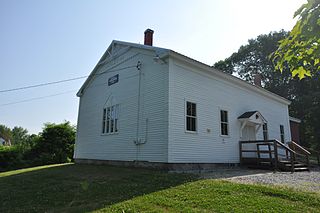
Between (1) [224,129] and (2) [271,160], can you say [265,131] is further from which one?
(2) [271,160]

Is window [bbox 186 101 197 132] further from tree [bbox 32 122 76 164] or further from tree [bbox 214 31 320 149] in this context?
tree [bbox 214 31 320 149]

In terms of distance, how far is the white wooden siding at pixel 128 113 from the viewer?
425 inches

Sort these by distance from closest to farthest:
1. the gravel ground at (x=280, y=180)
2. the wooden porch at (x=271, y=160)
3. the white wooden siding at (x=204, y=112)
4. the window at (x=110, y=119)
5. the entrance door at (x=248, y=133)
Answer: the gravel ground at (x=280, y=180)
the white wooden siding at (x=204, y=112)
the wooden porch at (x=271, y=160)
the window at (x=110, y=119)
the entrance door at (x=248, y=133)

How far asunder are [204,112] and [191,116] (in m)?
1.04

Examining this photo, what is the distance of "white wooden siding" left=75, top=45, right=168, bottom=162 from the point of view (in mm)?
10805

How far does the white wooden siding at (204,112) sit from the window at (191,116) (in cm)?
22

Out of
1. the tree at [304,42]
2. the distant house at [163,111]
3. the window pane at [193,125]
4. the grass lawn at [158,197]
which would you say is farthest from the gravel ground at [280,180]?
the tree at [304,42]

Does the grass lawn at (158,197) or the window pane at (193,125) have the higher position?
the window pane at (193,125)

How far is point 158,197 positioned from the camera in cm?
596

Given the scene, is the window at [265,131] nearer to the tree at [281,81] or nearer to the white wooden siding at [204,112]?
the white wooden siding at [204,112]

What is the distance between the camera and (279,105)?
19.4 meters

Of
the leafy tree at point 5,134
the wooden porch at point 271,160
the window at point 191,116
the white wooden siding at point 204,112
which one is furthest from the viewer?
the leafy tree at point 5,134

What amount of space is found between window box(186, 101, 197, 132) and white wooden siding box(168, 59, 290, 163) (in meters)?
0.22

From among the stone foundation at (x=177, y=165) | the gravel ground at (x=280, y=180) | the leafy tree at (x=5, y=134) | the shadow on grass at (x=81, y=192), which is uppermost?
the leafy tree at (x=5, y=134)
